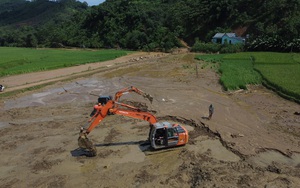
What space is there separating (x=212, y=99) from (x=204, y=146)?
10.4 meters

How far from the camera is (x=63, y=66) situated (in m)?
52.3

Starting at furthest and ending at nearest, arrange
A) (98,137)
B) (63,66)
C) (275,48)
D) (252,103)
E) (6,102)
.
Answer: (275,48) < (63,66) < (6,102) < (252,103) < (98,137)

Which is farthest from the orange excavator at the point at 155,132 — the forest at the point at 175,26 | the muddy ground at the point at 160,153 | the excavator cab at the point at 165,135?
the forest at the point at 175,26

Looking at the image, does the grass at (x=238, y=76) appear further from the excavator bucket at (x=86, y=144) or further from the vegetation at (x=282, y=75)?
the excavator bucket at (x=86, y=144)

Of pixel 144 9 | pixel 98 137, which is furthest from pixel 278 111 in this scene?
pixel 144 9

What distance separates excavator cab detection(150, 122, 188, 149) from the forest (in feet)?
151

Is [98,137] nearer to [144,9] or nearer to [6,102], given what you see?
[6,102]

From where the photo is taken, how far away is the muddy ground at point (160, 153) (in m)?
13.5

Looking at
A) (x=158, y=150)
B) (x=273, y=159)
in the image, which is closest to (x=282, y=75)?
(x=273, y=159)

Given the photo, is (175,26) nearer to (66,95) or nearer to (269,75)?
(269,75)

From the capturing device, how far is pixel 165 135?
1560 cm

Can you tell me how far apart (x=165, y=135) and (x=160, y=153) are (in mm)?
1020

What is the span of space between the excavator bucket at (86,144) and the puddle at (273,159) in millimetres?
7631

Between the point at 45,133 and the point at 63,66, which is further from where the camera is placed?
the point at 63,66
